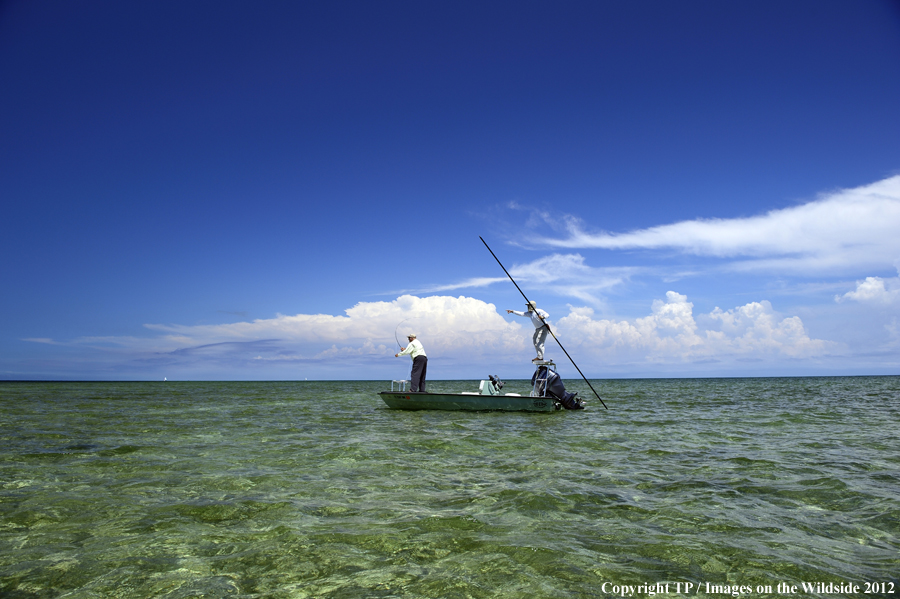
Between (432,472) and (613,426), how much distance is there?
992cm

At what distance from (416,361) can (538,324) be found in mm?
5573

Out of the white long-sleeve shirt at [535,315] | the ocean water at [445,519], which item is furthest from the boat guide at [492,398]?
the ocean water at [445,519]

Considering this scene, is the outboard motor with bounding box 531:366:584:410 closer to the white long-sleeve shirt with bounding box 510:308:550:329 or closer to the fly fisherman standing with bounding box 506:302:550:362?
the fly fisherman standing with bounding box 506:302:550:362

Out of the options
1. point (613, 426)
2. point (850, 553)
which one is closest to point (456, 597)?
point (850, 553)

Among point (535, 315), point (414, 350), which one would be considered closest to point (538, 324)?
point (535, 315)

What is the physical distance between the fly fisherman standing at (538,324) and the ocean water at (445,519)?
27.3ft

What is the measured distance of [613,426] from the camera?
1669cm

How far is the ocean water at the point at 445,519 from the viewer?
14.1ft

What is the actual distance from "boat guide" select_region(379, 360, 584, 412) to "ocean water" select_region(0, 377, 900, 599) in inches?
317

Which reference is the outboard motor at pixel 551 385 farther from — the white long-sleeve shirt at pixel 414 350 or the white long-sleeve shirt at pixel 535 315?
the white long-sleeve shirt at pixel 414 350

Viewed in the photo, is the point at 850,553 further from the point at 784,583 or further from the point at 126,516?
the point at 126,516

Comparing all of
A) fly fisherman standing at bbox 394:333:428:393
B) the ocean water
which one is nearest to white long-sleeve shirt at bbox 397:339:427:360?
fly fisherman standing at bbox 394:333:428:393

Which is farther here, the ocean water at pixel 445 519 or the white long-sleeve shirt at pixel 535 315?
the white long-sleeve shirt at pixel 535 315

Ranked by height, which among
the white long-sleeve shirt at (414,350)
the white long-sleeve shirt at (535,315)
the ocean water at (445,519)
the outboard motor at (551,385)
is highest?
the white long-sleeve shirt at (535,315)
